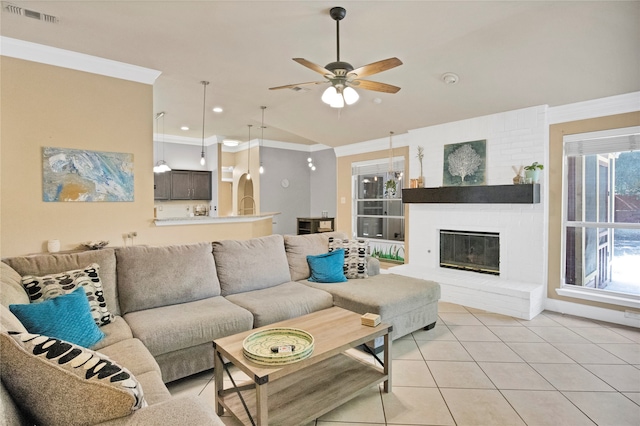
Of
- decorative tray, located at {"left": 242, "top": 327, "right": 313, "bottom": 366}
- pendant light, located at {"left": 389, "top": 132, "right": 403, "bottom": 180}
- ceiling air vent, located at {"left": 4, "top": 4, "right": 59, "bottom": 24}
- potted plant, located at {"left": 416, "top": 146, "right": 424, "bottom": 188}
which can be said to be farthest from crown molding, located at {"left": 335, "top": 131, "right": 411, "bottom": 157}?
ceiling air vent, located at {"left": 4, "top": 4, "right": 59, "bottom": 24}

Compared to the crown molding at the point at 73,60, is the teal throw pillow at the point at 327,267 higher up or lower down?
lower down

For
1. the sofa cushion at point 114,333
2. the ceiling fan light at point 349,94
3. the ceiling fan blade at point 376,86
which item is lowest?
the sofa cushion at point 114,333

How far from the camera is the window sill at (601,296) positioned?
11.9 feet

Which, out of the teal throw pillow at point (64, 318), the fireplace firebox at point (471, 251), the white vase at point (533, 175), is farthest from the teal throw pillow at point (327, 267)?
the white vase at point (533, 175)

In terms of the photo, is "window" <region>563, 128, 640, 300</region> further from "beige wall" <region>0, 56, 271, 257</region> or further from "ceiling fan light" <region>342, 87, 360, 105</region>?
"beige wall" <region>0, 56, 271, 257</region>

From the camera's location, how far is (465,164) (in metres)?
4.88

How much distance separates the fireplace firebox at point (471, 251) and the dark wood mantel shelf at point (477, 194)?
524mm

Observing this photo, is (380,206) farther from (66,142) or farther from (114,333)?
(114,333)

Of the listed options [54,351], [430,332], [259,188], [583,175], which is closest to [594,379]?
[430,332]

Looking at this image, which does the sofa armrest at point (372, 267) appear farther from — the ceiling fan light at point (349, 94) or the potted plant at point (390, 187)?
the potted plant at point (390, 187)

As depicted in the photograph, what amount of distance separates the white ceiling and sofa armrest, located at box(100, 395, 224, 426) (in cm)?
282

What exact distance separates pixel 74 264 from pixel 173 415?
1809mm

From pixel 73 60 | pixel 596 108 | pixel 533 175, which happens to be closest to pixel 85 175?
pixel 73 60

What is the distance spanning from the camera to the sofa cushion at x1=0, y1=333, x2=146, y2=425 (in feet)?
3.35
